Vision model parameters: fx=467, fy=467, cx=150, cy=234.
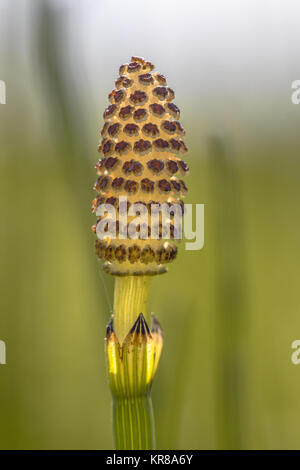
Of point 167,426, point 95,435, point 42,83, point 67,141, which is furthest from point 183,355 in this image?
point 42,83

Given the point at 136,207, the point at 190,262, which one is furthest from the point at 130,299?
the point at 190,262

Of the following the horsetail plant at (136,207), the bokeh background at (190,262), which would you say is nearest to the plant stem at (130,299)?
the horsetail plant at (136,207)

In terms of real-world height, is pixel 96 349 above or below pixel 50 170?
below

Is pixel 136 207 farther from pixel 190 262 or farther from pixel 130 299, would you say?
pixel 190 262

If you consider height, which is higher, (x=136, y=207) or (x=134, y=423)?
(x=136, y=207)

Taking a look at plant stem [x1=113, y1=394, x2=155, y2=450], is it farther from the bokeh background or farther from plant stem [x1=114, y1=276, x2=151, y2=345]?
the bokeh background

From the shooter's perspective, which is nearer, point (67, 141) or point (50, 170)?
point (67, 141)

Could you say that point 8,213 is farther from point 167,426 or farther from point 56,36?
point 167,426
